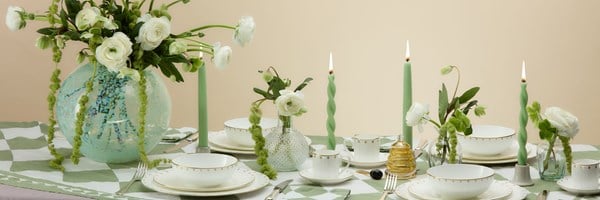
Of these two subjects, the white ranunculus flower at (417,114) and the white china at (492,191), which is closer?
the white china at (492,191)

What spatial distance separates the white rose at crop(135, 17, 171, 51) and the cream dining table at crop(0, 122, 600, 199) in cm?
26

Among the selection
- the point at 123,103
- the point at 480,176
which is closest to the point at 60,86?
the point at 123,103

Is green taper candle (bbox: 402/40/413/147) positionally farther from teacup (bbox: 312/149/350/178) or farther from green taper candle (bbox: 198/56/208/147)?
green taper candle (bbox: 198/56/208/147)

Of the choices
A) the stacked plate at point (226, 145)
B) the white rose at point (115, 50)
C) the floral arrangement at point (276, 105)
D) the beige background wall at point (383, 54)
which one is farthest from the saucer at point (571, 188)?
the beige background wall at point (383, 54)

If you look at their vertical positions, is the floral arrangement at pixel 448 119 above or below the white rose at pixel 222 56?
below

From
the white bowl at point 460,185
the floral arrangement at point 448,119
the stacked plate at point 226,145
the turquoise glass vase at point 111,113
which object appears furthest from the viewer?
the stacked plate at point 226,145

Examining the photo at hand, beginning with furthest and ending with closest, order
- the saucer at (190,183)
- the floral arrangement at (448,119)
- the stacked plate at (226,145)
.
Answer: the stacked plate at (226,145)
the floral arrangement at (448,119)
the saucer at (190,183)

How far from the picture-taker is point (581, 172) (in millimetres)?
1797

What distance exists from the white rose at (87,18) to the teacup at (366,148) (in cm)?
57

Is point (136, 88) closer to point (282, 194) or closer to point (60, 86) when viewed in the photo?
point (60, 86)

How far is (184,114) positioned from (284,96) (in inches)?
76.6

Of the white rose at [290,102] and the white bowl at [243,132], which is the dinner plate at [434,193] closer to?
the white rose at [290,102]

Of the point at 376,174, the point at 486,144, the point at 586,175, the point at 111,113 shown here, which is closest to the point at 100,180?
the point at 111,113

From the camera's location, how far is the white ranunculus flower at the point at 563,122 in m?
1.86
